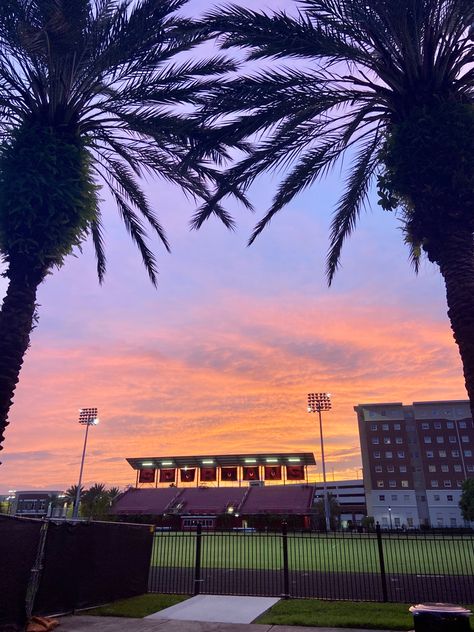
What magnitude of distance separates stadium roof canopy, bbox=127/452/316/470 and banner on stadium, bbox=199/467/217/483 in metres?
0.75

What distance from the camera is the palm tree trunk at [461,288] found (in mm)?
7859

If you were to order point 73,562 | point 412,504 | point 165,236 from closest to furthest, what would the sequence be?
point 73,562 < point 165,236 < point 412,504

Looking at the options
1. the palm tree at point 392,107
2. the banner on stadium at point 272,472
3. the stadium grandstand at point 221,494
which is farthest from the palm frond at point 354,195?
the banner on stadium at point 272,472

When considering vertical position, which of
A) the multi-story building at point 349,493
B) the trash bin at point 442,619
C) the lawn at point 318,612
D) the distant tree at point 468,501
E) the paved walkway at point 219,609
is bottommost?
the paved walkway at point 219,609

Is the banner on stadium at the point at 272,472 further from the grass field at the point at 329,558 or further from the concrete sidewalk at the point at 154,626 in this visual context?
the concrete sidewalk at the point at 154,626

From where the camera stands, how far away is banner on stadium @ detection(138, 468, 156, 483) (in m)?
86.0

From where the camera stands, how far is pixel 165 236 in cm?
1606

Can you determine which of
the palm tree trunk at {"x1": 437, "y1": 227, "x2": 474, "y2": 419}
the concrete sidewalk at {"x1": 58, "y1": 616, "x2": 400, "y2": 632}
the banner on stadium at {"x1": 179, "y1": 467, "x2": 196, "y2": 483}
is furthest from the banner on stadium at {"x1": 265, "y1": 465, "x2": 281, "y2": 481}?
the palm tree trunk at {"x1": 437, "y1": 227, "x2": 474, "y2": 419}

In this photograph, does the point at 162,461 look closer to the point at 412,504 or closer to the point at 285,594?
the point at 412,504

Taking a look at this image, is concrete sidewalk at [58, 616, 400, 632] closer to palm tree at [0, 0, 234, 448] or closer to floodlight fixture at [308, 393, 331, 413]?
palm tree at [0, 0, 234, 448]

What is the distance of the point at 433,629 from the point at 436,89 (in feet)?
32.2

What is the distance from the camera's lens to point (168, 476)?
85625 millimetres

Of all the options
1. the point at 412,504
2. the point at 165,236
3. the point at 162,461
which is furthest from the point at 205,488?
the point at 165,236

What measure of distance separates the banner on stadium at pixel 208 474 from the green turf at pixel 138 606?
75257 mm
